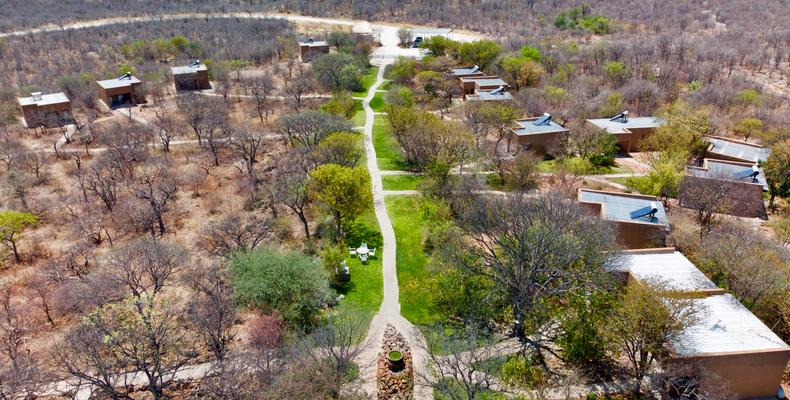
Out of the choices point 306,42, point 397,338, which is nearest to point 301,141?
point 397,338

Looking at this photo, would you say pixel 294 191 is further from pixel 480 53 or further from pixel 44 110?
pixel 480 53

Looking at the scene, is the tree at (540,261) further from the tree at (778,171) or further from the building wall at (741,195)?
the tree at (778,171)

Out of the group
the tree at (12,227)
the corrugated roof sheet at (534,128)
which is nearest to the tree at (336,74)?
the corrugated roof sheet at (534,128)

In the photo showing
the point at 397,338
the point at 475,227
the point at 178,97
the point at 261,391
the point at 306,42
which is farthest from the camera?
the point at 306,42

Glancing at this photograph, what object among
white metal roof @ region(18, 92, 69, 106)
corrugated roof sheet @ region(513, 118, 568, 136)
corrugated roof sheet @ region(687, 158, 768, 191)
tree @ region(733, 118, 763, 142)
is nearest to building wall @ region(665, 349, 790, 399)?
corrugated roof sheet @ region(687, 158, 768, 191)

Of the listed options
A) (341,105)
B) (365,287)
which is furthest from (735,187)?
(341,105)

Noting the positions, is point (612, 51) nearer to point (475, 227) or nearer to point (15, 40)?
point (475, 227)

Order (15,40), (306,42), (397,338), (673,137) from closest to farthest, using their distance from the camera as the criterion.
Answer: (397,338)
(673,137)
(306,42)
(15,40)
